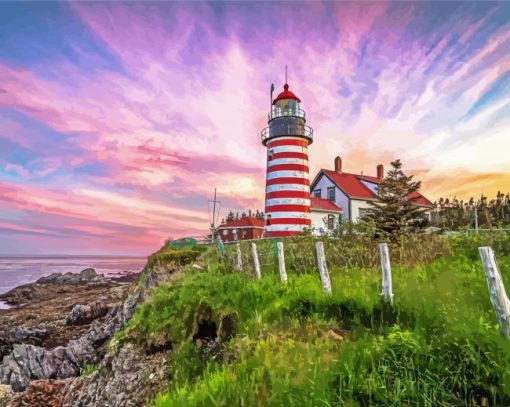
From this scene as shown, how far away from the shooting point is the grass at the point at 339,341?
11.7ft

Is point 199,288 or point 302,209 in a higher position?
point 302,209

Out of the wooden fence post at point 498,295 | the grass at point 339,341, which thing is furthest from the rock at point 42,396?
the wooden fence post at point 498,295

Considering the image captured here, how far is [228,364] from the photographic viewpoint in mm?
5344

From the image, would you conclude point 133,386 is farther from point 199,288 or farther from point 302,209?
point 302,209

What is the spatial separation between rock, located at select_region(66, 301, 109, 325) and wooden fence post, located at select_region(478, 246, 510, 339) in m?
23.0

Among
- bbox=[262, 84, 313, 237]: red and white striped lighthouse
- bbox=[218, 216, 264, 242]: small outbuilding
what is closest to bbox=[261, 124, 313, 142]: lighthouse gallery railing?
bbox=[262, 84, 313, 237]: red and white striped lighthouse

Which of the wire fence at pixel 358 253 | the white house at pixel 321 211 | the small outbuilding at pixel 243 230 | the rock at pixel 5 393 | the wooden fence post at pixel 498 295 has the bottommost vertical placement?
the rock at pixel 5 393

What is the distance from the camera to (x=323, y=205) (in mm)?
36469

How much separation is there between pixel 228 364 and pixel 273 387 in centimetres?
160

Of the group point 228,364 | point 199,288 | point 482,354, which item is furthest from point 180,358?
point 482,354

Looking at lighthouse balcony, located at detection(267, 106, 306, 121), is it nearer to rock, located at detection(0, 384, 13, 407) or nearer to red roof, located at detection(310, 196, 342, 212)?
red roof, located at detection(310, 196, 342, 212)

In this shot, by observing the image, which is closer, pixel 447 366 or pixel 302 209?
pixel 447 366

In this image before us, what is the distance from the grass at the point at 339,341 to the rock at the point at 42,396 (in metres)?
2.22

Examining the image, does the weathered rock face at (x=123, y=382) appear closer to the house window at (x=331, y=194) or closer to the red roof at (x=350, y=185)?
the red roof at (x=350, y=185)
